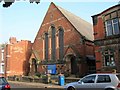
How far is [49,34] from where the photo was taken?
136 feet

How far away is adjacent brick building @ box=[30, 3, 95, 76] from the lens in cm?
3553

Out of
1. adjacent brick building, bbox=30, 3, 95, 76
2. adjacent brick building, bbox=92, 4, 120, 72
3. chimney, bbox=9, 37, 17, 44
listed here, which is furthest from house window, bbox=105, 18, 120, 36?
chimney, bbox=9, 37, 17, 44

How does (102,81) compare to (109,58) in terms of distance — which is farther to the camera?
(109,58)

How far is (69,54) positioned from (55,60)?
4.40 meters

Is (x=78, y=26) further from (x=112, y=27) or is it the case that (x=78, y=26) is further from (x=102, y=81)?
(x=102, y=81)

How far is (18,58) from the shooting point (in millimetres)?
48062

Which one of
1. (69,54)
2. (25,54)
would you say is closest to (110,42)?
(69,54)

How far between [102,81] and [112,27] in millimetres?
15100

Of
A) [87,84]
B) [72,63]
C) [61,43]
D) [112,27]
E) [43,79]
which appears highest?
[112,27]

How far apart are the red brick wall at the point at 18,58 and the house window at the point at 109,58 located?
23.6 meters

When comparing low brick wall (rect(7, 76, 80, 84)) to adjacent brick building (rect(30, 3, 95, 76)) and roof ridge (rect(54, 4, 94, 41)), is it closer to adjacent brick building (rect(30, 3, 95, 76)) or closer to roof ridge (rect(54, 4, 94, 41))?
adjacent brick building (rect(30, 3, 95, 76))

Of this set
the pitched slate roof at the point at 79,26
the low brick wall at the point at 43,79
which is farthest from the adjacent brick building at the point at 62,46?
the low brick wall at the point at 43,79

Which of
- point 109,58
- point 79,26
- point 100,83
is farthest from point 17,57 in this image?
point 100,83

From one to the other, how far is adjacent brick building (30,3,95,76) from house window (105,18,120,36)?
26.7 ft
